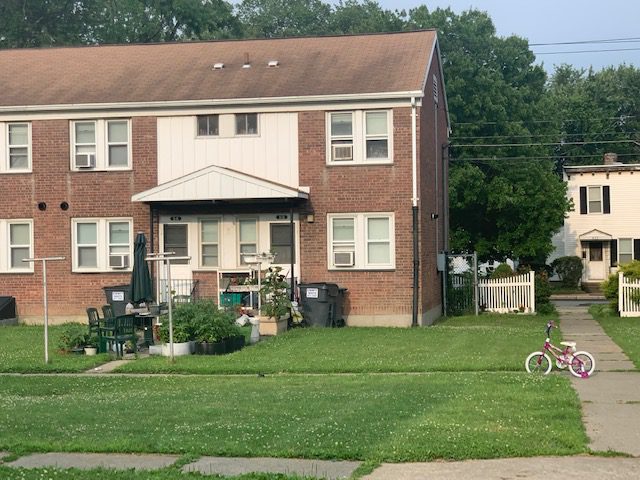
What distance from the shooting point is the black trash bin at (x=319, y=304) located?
85.5 feet

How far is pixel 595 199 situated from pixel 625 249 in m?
3.04

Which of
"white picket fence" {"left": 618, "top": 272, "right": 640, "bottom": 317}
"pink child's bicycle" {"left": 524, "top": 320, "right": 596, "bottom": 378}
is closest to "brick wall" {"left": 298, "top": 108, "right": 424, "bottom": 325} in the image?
"white picket fence" {"left": 618, "top": 272, "right": 640, "bottom": 317}

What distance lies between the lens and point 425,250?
2811 cm

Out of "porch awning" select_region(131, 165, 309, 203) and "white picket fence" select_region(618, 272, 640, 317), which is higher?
"porch awning" select_region(131, 165, 309, 203)

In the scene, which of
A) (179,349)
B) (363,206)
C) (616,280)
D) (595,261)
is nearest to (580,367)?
(179,349)

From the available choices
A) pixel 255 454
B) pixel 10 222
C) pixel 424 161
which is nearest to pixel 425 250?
pixel 424 161

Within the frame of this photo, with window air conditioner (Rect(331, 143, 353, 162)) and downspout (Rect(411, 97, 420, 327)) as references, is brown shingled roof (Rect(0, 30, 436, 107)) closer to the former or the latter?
downspout (Rect(411, 97, 420, 327))

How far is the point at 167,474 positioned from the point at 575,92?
67139 mm

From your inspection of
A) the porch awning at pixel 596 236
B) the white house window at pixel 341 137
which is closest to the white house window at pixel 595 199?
the porch awning at pixel 596 236

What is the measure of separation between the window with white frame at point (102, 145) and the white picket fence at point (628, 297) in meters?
14.7

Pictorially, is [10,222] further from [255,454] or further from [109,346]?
[255,454]

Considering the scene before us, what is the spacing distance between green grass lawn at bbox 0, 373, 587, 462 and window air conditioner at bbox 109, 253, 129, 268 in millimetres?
11601

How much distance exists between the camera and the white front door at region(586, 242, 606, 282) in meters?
55.2

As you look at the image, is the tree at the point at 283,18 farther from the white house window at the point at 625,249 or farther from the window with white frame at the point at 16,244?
the window with white frame at the point at 16,244
